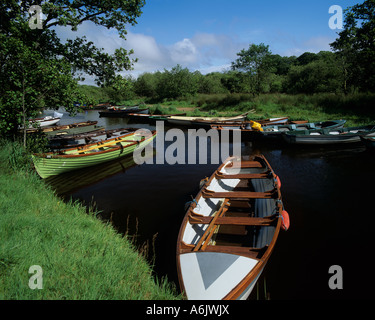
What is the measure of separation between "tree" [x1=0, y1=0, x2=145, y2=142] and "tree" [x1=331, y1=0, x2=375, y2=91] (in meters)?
24.6

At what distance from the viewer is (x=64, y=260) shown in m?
3.72

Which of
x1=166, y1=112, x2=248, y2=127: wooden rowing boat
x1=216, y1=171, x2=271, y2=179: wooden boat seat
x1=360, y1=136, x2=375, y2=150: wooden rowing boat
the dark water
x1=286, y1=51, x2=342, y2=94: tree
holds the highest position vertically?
x1=286, y1=51, x2=342, y2=94: tree

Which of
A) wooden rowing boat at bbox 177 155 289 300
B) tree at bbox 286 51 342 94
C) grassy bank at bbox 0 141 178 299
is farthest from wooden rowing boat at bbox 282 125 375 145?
tree at bbox 286 51 342 94

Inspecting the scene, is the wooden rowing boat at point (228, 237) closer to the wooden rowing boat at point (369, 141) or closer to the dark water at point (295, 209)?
the dark water at point (295, 209)

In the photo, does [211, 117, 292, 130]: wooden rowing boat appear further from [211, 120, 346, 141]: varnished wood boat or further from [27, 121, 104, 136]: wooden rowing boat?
[27, 121, 104, 136]: wooden rowing boat

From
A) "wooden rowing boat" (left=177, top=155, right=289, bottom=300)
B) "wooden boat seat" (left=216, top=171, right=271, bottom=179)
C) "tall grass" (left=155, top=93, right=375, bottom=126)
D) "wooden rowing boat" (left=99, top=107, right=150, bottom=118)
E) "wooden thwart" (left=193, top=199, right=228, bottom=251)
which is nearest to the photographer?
"wooden rowing boat" (left=177, top=155, right=289, bottom=300)

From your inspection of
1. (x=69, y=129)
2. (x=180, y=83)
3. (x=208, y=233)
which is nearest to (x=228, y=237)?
(x=208, y=233)

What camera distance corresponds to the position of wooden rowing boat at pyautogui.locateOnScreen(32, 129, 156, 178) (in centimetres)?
1062

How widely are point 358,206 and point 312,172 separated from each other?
3.90m

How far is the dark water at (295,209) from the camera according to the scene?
527 cm

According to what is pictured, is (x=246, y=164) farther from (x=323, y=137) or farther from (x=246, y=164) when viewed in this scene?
(x=323, y=137)
